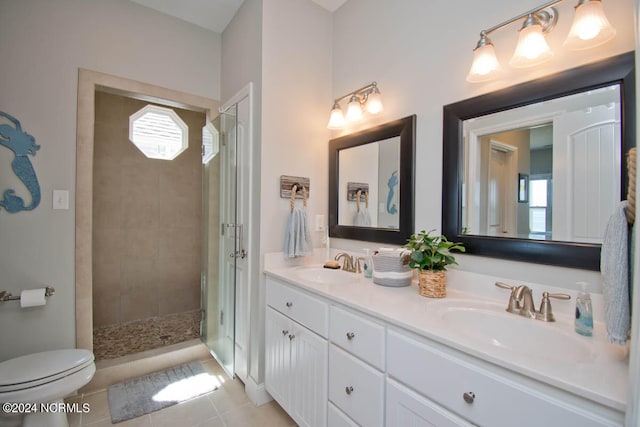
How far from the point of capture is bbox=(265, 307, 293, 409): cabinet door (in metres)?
1.64

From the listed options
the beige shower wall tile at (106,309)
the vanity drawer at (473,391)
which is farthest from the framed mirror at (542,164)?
the beige shower wall tile at (106,309)

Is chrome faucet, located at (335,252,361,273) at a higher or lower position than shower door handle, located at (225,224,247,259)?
lower

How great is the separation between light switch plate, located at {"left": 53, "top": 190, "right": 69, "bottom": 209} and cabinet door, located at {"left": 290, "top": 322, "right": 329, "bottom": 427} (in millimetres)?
1697

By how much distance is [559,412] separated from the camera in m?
0.66

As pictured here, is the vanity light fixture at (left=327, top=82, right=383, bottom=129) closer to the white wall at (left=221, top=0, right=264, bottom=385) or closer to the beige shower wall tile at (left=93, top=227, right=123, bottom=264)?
the white wall at (left=221, top=0, right=264, bottom=385)

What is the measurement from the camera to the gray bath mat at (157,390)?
6.06ft

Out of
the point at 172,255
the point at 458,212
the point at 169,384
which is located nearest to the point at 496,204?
the point at 458,212

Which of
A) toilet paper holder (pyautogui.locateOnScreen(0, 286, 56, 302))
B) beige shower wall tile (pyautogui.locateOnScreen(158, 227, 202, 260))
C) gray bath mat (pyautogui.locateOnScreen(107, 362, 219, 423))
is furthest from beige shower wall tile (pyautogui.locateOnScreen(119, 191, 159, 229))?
gray bath mat (pyautogui.locateOnScreen(107, 362, 219, 423))

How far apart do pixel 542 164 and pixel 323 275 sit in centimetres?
130

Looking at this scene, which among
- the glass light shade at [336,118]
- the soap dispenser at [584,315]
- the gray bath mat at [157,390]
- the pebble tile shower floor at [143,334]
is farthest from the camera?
the pebble tile shower floor at [143,334]

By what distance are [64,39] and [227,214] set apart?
5.07 feet

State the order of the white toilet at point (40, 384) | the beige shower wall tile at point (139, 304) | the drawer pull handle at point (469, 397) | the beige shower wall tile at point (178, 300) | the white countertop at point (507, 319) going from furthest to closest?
the beige shower wall tile at point (178, 300), the beige shower wall tile at point (139, 304), the white toilet at point (40, 384), the drawer pull handle at point (469, 397), the white countertop at point (507, 319)

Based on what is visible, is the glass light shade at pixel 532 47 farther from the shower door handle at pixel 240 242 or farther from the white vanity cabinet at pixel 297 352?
the shower door handle at pixel 240 242

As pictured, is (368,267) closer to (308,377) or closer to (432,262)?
(432,262)
